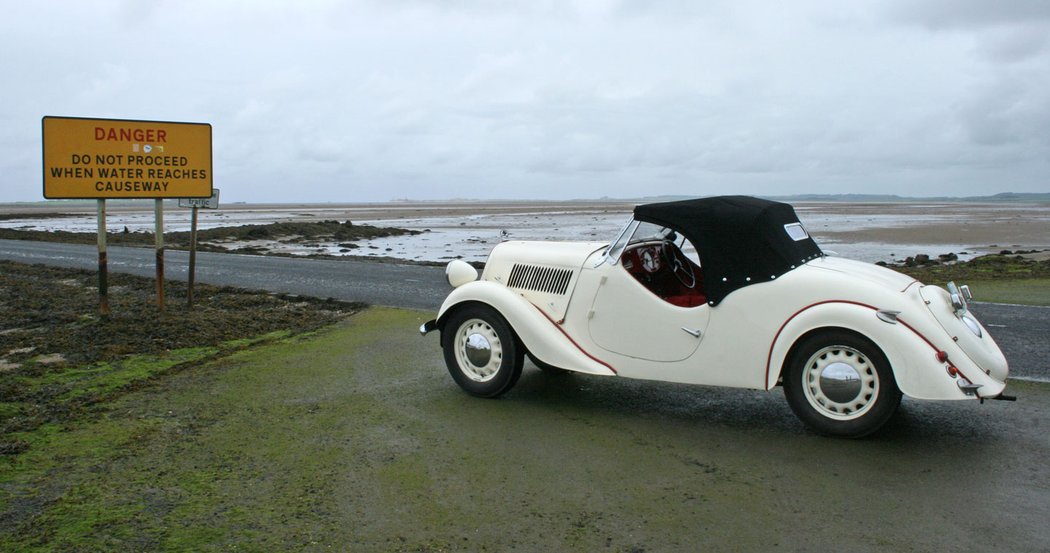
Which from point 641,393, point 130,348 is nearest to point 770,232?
point 641,393

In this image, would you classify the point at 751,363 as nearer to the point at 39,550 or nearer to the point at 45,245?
the point at 39,550

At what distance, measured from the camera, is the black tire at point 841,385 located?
531 cm

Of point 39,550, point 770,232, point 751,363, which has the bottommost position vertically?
point 39,550

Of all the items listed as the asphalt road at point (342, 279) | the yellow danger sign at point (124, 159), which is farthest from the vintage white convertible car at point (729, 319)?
the yellow danger sign at point (124, 159)

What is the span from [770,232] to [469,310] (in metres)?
2.49

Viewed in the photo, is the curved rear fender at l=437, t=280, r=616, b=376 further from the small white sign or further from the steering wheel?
the small white sign

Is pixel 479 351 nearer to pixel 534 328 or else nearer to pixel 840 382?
pixel 534 328

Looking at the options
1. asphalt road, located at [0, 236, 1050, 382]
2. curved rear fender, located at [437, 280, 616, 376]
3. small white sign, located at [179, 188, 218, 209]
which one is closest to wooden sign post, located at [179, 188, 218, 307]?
small white sign, located at [179, 188, 218, 209]

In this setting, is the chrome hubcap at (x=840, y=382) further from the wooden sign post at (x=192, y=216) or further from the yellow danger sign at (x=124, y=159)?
the wooden sign post at (x=192, y=216)

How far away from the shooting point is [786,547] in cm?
399

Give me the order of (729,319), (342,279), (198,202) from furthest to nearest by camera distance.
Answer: (342,279) < (198,202) < (729,319)

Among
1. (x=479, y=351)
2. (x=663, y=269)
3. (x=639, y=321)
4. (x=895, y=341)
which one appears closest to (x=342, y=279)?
(x=479, y=351)

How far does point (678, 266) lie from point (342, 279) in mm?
11442

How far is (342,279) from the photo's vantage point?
56.0 feet
